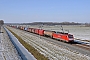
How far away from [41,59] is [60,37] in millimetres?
23047

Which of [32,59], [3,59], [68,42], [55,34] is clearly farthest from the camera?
[55,34]

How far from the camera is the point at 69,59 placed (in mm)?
19594

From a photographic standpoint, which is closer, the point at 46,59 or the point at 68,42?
the point at 46,59

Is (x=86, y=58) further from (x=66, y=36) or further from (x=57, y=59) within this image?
(x=66, y=36)

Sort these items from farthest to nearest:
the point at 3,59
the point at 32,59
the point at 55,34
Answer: the point at 55,34, the point at 32,59, the point at 3,59

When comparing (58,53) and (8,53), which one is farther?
(58,53)

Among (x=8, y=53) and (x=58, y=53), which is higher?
(x=8, y=53)

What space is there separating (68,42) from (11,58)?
795 inches

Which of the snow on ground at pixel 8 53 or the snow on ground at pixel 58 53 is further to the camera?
the snow on ground at pixel 58 53

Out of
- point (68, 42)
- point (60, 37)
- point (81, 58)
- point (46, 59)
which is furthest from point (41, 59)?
point (60, 37)

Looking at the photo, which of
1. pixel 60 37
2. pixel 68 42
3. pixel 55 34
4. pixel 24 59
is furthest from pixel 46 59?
pixel 55 34

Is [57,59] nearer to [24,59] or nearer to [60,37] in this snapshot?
[24,59]

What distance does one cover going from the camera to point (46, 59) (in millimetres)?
19375

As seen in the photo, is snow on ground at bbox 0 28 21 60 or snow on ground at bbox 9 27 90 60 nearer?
snow on ground at bbox 0 28 21 60
